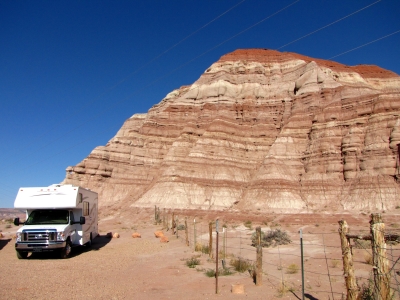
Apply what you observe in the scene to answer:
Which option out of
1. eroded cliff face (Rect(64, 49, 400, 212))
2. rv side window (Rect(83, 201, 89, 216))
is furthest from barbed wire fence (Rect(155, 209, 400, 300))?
eroded cliff face (Rect(64, 49, 400, 212))

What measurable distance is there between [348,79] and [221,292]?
70497 millimetres

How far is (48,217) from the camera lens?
56.3 feet

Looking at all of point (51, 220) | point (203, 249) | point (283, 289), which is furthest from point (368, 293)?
point (51, 220)

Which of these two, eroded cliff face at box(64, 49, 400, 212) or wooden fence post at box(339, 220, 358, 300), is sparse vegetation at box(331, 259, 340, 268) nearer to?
wooden fence post at box(339, 220, 358, 300)

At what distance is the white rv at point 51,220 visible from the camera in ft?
51.8

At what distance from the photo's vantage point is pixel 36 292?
1025cm

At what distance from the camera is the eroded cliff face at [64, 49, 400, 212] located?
1871 inches

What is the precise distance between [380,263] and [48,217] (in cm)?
1469

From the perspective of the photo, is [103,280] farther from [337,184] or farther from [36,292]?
[337,184]

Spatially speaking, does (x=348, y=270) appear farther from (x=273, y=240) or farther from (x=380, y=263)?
(x=273, y=240)

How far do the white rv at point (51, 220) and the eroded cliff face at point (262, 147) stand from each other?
32565 millimetres

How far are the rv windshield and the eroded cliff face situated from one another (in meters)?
33.0

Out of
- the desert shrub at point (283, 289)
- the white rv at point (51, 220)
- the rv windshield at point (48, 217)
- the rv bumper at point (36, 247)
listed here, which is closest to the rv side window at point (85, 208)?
the white rv at point (51, 220)

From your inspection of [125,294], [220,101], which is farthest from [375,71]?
[125,294]
